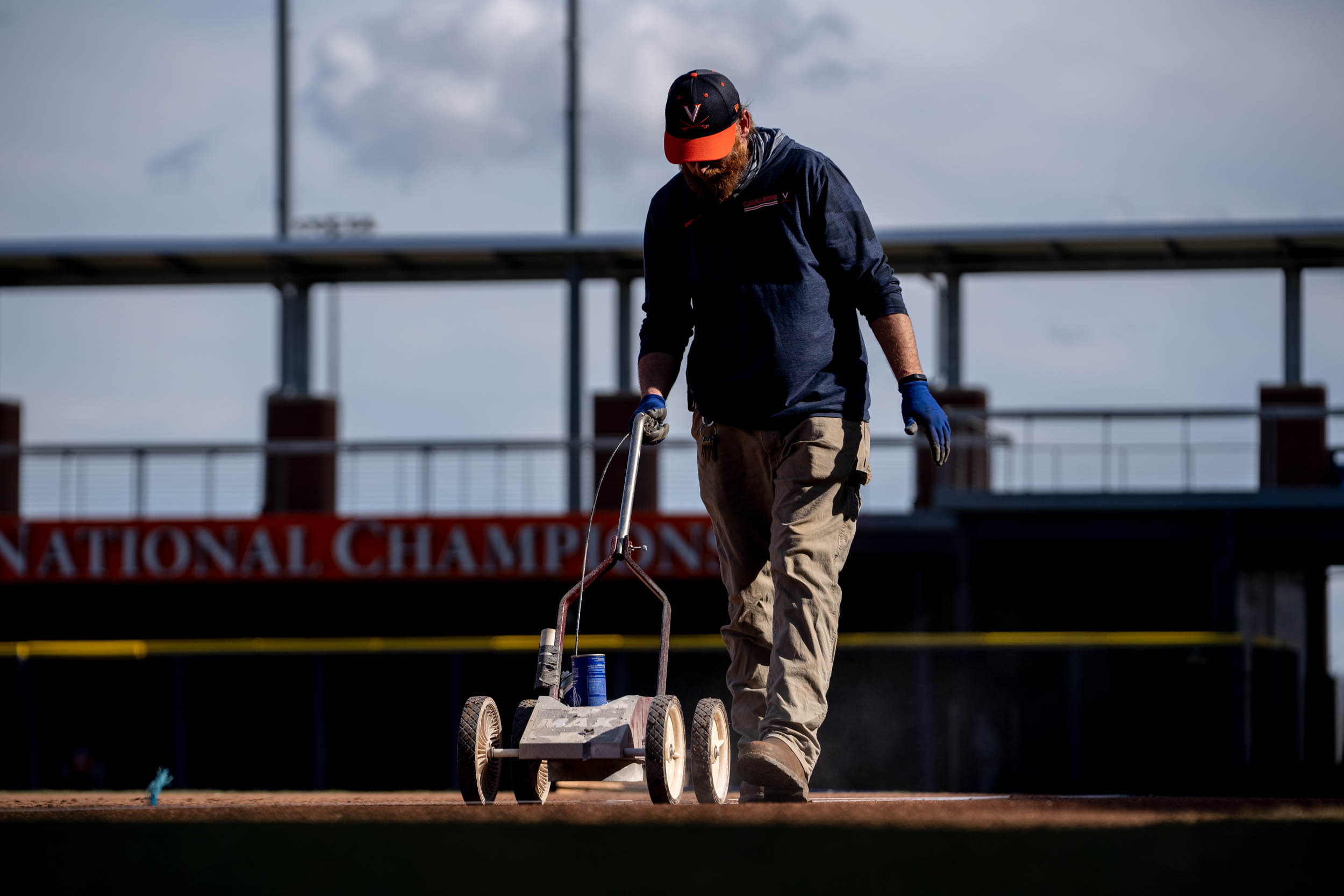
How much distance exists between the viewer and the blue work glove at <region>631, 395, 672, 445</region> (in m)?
4.88

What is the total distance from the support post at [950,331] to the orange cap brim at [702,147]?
1823 cm

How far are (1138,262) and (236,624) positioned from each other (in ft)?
40.8

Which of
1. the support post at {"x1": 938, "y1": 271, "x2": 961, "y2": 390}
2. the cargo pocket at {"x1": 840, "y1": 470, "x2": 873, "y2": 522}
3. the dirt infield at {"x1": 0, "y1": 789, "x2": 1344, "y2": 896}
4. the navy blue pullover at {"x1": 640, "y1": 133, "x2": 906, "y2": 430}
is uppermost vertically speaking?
the support post at {"x1": 938, "y1": 271, "x2": 961, "y2": 390}

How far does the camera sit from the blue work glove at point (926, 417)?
4.65m

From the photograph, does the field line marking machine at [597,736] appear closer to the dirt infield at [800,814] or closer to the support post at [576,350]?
the dirt infield at [800,814]

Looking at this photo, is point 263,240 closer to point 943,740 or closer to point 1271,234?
point 943,740

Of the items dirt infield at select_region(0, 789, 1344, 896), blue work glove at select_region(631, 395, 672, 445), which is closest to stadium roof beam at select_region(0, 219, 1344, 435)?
blue work glove at select_region(631, 395, 672, 445)

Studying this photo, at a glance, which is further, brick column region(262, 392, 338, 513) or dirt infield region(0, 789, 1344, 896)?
brick column region(262, 392, 338, 513)

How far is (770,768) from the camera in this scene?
4102 mm

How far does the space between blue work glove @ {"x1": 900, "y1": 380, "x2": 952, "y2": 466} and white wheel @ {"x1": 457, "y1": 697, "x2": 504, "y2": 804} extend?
1357 mm

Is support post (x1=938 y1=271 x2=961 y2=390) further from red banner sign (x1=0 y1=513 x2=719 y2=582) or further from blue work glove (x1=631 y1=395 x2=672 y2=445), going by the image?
blue work glove (x1=631 y1=395 x2=672 y2=445)

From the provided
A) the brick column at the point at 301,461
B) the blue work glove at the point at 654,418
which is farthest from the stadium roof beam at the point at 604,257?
the blue work glove at the point at 654,418

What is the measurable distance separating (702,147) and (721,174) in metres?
0.13

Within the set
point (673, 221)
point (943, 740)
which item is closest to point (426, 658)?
point (943, 740)
